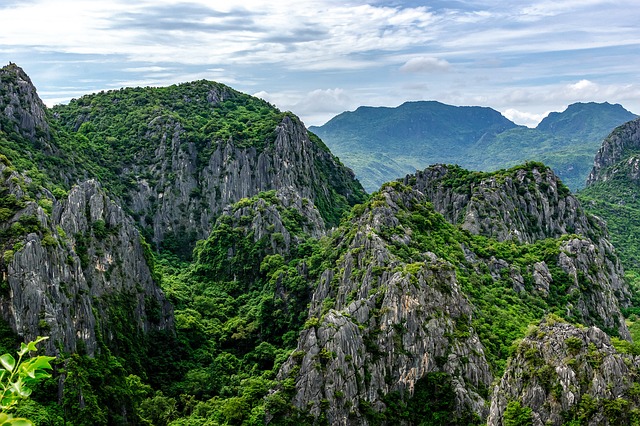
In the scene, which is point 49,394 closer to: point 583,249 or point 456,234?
point 456,234

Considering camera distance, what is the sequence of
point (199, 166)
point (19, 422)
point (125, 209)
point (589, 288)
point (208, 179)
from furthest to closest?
point (199, 166)
point (208, 179)
point (125, 209)
point (589, 288)
point (19, 422)

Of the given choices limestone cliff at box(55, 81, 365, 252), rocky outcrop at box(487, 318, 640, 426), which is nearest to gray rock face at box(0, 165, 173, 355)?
rocky outcrop at box(487, 318, 640, 426)

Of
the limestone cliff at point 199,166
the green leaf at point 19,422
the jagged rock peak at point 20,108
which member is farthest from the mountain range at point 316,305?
the green leaf at point 19,422

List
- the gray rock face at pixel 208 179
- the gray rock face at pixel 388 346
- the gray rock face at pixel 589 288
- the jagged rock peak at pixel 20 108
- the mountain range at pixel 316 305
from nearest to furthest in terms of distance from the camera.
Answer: the mountain range at pixel 316 305 < the gray rock face at pixel 388 346 < the gray rock face at pixel 589 288 < the jagged rock peak at pixel 20 108 < the gray rock face at pixel 208 179

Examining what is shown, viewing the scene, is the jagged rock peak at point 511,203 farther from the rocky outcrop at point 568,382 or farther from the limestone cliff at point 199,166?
the rocky outcrop at point 568,382

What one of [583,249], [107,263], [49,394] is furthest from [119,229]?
[583,249]

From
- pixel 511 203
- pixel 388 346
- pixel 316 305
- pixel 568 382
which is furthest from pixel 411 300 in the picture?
pixel 511 203

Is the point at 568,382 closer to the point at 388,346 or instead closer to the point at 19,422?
the point at 388,346
